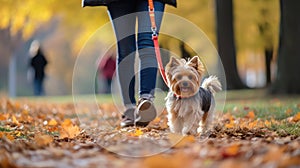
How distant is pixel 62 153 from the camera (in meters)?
3.75

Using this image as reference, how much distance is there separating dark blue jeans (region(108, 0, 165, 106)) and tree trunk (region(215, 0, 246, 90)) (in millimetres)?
10912

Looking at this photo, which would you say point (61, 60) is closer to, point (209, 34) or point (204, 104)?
point (209, 34)

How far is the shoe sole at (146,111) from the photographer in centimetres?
583

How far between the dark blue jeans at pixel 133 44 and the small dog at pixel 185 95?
0.68m

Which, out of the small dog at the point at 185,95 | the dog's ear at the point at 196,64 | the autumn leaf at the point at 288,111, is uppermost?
the dog's ear at the point at 196,64

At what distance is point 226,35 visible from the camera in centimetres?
1725

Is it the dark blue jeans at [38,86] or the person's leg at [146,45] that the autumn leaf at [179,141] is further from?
the dark blue jeans at [38,86]

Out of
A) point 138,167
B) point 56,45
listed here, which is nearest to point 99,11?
point 138,167

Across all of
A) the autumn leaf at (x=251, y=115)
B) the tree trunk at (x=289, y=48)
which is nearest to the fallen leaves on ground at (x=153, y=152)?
the autumn leaf at (x=251, y=115)

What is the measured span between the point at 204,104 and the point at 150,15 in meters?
1.13

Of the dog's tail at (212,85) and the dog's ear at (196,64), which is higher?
the dog's ear at (196,64)

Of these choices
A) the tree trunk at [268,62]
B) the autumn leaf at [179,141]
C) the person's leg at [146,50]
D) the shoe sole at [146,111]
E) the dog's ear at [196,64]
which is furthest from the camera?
the tree trunk at [268,62]

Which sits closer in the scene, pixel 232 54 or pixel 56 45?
pixel 232 54

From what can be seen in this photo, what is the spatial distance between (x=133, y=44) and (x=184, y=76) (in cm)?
129
